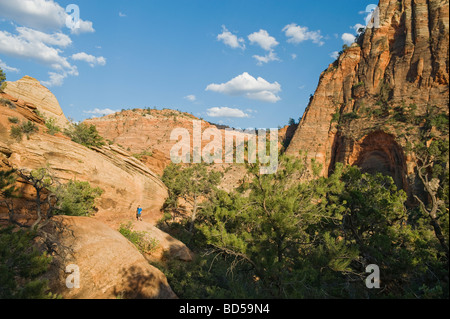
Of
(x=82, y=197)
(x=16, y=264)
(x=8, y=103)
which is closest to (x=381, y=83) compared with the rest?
(x=82, y=197)

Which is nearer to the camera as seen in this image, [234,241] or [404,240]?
[234,241]

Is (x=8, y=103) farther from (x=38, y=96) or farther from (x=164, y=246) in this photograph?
(x=164, y=246)

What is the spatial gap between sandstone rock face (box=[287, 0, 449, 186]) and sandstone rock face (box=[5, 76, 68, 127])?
33313 millimetres

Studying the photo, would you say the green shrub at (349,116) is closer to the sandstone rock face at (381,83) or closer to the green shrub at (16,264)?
the sandstone rock face at (381,83)

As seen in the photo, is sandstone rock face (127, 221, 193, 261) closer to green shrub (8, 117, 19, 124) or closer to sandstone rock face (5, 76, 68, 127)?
green shrub (8, 117, 19, 124)

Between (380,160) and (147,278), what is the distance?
41.8 meters

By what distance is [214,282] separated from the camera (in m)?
11.2

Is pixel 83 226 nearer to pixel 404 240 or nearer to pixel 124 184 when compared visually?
pixel 124 184

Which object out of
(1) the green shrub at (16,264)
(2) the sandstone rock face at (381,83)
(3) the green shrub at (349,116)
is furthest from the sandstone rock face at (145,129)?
(1) the green shrub at (16,264)

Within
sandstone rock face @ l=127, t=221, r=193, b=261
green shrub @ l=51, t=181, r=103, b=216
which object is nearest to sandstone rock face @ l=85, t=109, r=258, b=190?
green shrub @ l=51, t=181, r=103, b=216

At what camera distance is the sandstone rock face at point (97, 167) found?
14492 mm

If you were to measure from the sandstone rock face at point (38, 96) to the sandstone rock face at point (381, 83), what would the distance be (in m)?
33.3

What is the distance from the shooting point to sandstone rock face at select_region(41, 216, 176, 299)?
7.64 meters
